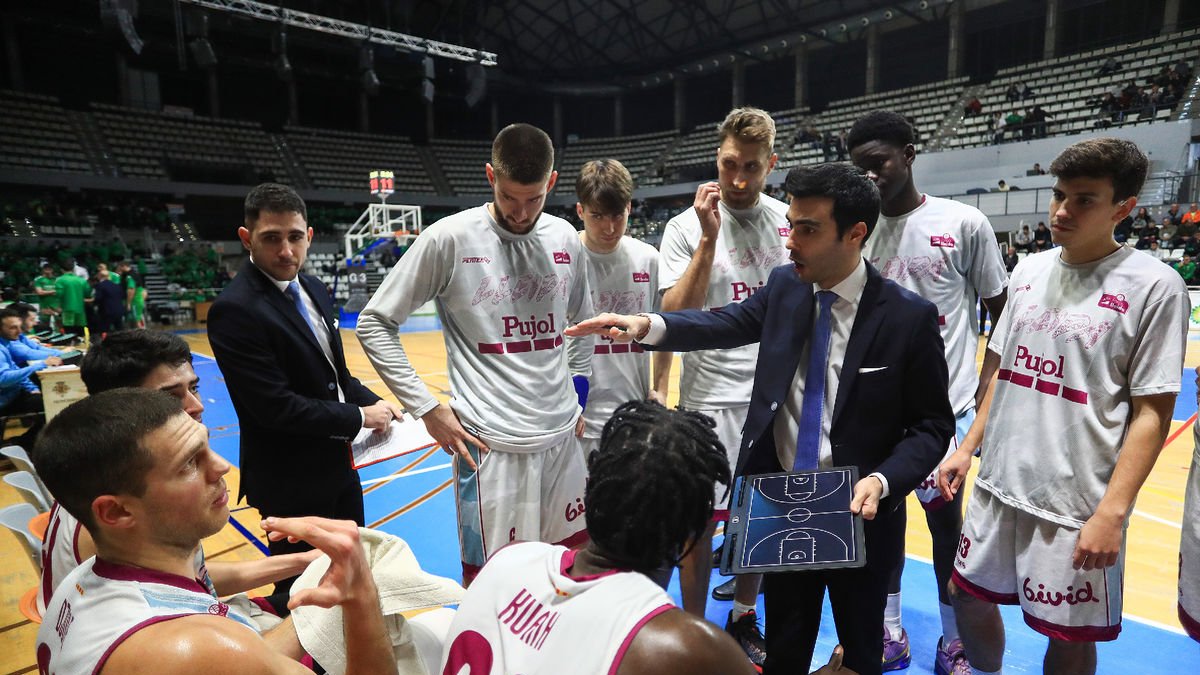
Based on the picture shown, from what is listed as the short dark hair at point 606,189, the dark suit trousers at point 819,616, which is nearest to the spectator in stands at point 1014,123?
the short dark hair at point 606,189

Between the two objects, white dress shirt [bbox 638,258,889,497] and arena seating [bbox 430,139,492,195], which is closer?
white dress shirt [bbox 638,258,889,497]

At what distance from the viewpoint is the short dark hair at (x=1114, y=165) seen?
190 cm

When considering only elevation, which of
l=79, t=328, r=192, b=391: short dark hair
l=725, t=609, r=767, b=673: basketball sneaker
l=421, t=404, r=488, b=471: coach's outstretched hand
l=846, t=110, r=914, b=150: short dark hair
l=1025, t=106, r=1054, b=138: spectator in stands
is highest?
l=1025, t=106, r=1054, b=138: spectator in stands

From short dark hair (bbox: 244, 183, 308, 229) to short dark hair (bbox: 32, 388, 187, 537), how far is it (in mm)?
1185

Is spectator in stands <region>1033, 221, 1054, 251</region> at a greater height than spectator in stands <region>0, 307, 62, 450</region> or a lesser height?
greater

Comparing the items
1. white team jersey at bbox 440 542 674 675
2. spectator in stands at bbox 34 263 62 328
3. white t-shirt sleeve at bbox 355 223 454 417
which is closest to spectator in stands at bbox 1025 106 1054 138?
white t-shirt sleeve at bbox 355 223 454 417

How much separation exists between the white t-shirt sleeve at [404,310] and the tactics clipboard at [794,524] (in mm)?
1175

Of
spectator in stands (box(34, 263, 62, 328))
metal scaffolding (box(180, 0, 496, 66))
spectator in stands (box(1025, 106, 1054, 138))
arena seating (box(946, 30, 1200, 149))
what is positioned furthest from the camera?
arena seating (box(946, 30, 1200, 149))

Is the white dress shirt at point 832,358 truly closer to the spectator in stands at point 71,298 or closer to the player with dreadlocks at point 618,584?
the player with dreadlocks at point 618,584

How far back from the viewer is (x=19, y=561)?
398 centimetres

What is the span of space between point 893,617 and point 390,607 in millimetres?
2148

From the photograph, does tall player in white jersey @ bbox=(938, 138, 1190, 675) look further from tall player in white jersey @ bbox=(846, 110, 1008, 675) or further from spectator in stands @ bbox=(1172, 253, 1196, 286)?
spectator in stands @ bbox=(1172, 253, 1196, 286)

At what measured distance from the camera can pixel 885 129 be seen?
259 cm

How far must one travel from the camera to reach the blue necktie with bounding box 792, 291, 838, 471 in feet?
6.29
